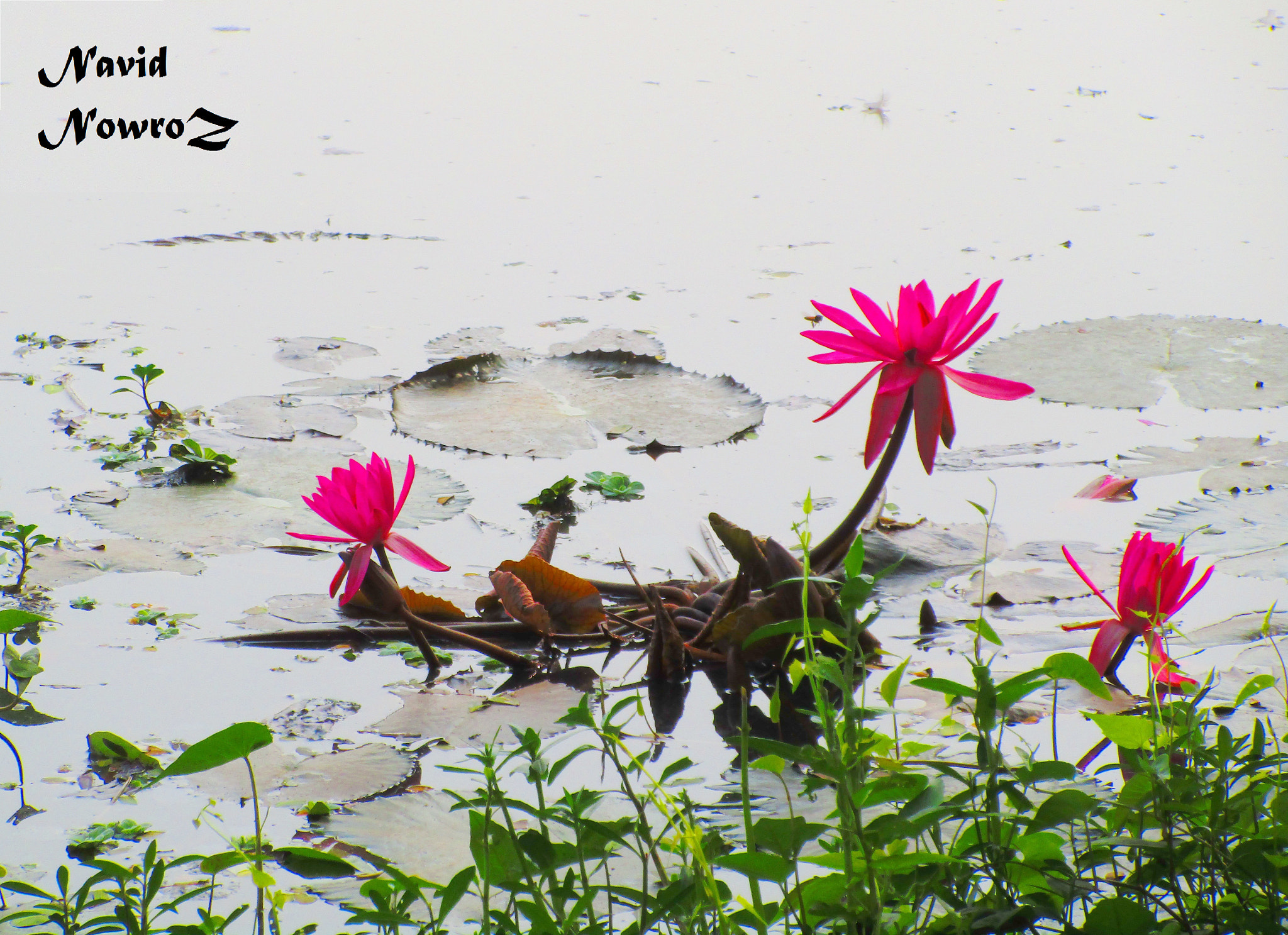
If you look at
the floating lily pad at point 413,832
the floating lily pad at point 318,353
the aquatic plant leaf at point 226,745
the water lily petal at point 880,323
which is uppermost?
the water lily petal at point 880,323

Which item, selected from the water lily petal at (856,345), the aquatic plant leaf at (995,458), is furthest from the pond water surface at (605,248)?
the water lily petal at (856,345)

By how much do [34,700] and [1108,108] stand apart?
4.56m

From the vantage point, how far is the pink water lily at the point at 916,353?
1242mm

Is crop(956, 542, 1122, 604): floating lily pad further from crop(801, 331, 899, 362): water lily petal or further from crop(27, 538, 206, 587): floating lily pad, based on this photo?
Result: crop(27, 538, 206, 587): floating lily pad

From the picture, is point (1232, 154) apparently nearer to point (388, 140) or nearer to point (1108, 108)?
point (1108, 108)

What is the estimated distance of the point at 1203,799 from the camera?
731 mm

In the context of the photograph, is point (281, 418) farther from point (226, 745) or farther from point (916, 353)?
point (226, 745)

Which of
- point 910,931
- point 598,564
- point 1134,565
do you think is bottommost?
point 598,564

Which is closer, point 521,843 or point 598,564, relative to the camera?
point 521,843

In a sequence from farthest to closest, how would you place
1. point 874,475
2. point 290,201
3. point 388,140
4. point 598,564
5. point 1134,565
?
1. point 388,140
2. point 290,201
3. point 598,564
4. point 874,475
5. point 1134,565

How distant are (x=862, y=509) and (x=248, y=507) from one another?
1.06 metres

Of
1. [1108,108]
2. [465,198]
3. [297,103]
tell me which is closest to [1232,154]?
[1108,108]

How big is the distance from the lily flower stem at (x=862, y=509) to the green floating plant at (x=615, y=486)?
20.9 inches

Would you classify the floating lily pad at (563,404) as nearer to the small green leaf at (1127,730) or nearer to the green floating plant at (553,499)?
the green floating plant at (553,499)
